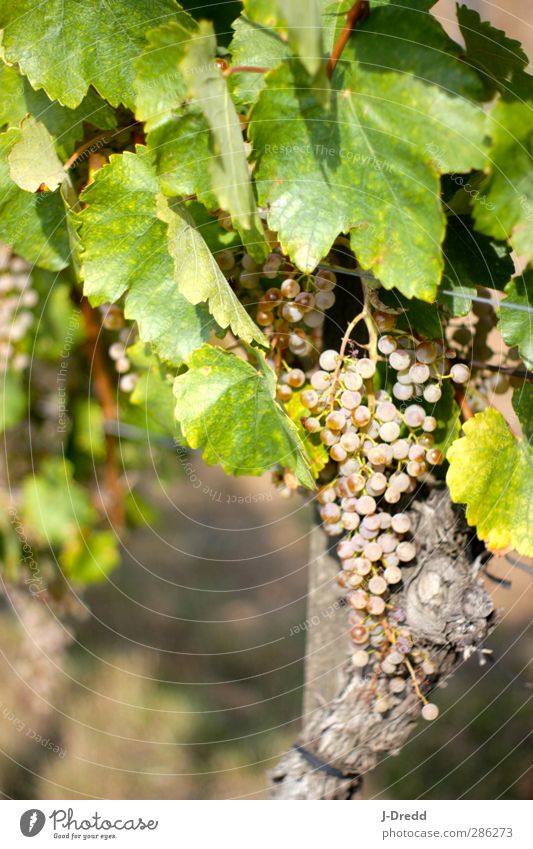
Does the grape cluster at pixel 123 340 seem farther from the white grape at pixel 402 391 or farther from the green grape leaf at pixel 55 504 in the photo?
the green grape leaf at pixel 55 504

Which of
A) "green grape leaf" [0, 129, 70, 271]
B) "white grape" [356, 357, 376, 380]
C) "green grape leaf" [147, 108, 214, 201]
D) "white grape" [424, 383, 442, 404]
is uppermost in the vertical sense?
"green grape leaf" [147, 108, 214, 201]

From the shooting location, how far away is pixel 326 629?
0.74 metres

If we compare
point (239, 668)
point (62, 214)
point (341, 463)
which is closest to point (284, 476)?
point (341, 463)

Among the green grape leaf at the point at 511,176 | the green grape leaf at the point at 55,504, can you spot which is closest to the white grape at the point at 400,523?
the green grape leaf at the point at 511,176

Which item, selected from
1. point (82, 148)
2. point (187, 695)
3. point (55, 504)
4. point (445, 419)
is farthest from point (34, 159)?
point (187, 695)

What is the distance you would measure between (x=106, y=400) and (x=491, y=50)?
0.76 meters

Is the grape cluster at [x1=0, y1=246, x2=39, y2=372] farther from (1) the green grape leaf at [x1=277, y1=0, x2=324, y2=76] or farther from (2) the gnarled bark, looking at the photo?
(1) the green grape leaf at [x1=277, y1=0, x2=324, y2=76]

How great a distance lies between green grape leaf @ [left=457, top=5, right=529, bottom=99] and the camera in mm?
505

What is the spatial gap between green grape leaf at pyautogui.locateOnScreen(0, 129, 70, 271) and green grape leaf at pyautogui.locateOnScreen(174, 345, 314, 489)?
20cm

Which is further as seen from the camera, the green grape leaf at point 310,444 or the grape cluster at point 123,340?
the grape cluster at point 123,340

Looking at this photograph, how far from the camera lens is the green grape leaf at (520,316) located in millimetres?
512

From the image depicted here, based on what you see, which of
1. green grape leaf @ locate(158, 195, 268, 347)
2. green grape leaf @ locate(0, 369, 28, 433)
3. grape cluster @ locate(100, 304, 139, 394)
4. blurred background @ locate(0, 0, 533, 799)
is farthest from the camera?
blurred background @ locate(0, 0, 533, 799)

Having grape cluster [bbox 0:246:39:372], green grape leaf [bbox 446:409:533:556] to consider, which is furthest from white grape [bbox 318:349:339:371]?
grape cluster [bbox 0:246:39:372]

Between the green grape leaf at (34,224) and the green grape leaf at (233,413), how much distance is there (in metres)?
0.20
